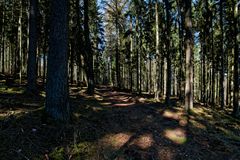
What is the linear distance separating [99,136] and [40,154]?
7.97ft

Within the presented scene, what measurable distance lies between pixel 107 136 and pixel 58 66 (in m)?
2.87

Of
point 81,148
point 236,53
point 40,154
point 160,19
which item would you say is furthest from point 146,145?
point 160,19

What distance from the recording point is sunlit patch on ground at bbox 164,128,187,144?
36.5 feet

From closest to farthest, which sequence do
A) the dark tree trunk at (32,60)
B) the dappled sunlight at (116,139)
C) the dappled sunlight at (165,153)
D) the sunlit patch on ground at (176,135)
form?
1. the dappled sunlight at (165,153)
2. the dappled sunlight at (116,139)
3. the sunlit patch on ground at (176,135)
4. the dark tree trunk at (32,60)

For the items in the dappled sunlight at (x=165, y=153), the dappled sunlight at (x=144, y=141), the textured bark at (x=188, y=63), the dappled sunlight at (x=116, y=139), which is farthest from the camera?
the textured bark at (x=188, y=63)

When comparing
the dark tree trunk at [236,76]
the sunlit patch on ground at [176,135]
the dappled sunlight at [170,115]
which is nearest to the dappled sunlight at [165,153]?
the sunlit patch on ground at [176,135]

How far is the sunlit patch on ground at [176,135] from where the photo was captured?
438 inches

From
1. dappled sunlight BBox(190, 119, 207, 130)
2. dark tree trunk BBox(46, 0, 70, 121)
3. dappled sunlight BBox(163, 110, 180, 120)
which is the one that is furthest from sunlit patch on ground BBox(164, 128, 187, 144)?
dark tree trunk BBox(46, 0, 70, 121)

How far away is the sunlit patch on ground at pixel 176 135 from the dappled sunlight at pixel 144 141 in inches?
34.2

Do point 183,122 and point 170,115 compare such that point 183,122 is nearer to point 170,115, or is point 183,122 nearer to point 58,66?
point 170,115

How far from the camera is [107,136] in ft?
33.9

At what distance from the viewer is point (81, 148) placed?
9.05 metres

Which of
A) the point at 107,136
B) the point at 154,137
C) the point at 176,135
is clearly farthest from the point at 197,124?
the point at 107,136

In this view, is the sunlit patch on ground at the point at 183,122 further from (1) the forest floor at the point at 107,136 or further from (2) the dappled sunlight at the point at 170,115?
(2) the dappled sunlight at the point at 170,115
